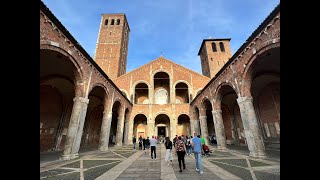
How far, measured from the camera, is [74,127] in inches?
424

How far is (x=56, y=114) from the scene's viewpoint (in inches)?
687

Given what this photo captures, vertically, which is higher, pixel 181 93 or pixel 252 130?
pixel 181 93

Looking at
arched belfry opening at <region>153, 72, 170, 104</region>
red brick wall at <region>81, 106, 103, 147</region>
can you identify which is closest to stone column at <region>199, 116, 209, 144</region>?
arched belfry opening at <region>153, 72, 170, 104</region>

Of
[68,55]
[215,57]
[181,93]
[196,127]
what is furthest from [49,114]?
[215,57]

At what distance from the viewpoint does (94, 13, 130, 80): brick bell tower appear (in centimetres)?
3497

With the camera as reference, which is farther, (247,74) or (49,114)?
(49,114)

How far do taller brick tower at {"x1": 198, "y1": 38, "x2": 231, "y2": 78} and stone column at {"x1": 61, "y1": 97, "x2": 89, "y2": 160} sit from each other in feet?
96.5

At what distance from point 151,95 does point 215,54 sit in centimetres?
1970

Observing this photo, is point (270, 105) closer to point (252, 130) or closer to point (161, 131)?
point (252, 130)

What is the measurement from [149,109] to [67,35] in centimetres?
1738

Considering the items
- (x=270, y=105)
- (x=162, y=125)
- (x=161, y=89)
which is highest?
(x=161, y=89)

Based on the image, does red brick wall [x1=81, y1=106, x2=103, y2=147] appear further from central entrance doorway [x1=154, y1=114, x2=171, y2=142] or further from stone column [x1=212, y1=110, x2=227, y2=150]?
stone column [x1=212, y1=110, x2=227, y2=150]
